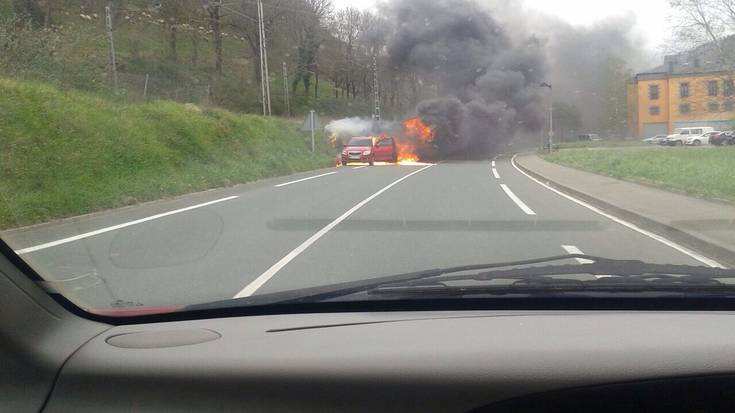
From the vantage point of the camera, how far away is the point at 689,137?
49125 millimetres

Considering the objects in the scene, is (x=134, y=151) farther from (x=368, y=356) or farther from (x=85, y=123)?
(x=368, y=356)

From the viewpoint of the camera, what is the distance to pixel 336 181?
24.3 meters

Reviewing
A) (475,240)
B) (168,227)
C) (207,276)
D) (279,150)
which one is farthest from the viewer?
(279,150)

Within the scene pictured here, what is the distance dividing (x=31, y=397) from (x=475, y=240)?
7965 millimetres

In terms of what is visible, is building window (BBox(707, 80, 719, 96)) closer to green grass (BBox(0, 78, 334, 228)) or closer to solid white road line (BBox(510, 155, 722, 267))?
green grass (BBox(0, 78, 334, 228))

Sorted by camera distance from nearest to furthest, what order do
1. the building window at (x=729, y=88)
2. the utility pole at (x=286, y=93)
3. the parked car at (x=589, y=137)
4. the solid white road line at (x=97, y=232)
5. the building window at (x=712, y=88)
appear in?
the solid white road line at (x=97, y=232) < the building window at (x=729, y=88) < the building window at (x=712, y=88) < the parked car at (x=589, y=137) < the utility pole at (x=286, y=93)

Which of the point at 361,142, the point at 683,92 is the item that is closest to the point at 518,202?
the point at 683,92

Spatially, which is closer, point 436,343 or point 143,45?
point 436,343

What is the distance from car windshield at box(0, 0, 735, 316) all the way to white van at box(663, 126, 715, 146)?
5.3 inches

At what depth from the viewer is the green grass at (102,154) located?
14.2m

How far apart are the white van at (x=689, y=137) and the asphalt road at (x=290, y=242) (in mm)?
33238

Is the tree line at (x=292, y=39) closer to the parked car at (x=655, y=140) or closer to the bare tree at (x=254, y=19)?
the bare tree at (x=254, y=19)

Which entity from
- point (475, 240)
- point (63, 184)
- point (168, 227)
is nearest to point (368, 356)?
point (475, 240)

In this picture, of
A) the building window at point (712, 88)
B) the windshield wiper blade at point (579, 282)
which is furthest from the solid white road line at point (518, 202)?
the building window at point (712, 88)
